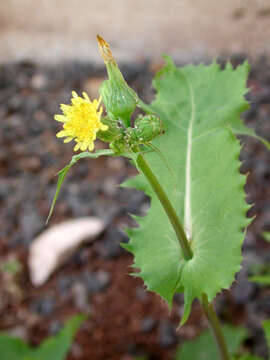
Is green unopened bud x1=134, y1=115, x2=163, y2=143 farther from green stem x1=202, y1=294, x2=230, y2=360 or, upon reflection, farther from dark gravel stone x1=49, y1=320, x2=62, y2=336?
dark gravel stone x1=49, y1=320, x2=62, y2=336

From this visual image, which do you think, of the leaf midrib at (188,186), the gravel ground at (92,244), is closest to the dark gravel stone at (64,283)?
the gravel ground at (92,244)

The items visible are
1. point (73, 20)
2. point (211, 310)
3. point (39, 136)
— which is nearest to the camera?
point (211, 310)

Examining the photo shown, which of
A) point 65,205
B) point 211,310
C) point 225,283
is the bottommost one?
point 211,310

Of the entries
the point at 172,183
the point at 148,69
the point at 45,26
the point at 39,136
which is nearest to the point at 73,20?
the point at 45,26

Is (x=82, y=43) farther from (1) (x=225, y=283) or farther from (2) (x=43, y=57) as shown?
(1) (x=225, y=283)

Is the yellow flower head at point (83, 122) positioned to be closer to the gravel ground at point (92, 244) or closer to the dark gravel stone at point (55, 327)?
the gravel ground at point (92, 244)

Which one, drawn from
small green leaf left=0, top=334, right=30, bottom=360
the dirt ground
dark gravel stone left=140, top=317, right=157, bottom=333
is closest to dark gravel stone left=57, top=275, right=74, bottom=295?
dark gravel stone left=140, top=317, right=157, bottom=333

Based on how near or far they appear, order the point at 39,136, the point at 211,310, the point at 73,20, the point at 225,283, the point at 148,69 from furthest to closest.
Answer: the point at 73,20
the point at 148,69
the point at 39,136
the point at 211,310
the point at 225,283
